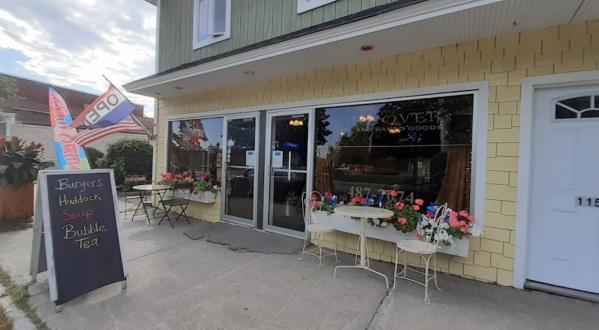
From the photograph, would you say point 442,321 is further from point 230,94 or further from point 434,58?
point 230,94

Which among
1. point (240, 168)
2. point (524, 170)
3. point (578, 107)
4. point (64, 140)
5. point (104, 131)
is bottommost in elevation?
point (240, 168)

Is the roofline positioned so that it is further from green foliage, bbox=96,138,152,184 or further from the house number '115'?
green foliage, bbox=96,138,152,184

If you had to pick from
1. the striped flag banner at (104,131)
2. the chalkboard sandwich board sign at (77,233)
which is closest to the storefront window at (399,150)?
the chalkboard sandwich board sign at (77,233)

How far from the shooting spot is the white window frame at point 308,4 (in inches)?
152

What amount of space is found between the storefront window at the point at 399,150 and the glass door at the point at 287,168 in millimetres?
225

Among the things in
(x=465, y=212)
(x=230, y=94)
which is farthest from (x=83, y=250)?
(x=465, y=212)

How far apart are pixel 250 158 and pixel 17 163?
14.4 feet

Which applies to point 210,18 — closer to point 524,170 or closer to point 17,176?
point 17,176

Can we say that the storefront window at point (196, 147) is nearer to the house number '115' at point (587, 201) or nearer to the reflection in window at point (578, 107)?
the reflection in window at point (578, 107)

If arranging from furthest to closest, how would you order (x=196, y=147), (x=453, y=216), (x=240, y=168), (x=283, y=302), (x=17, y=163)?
(x=196, y=147)
(x=240, y=168)
(x=17, y=163)
(x=453, y=216)
(x=283, y=302)

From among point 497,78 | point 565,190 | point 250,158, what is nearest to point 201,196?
point 250,158

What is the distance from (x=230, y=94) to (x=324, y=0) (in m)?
2.42

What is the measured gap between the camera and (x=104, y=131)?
13.3 feet

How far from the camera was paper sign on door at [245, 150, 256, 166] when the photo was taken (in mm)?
4879
